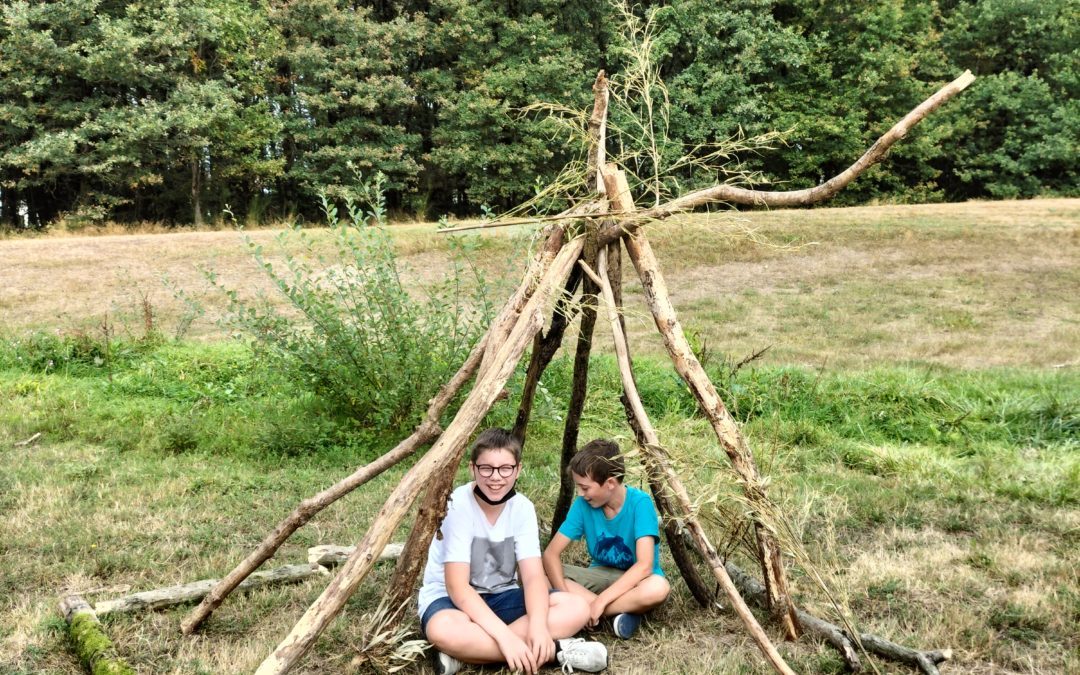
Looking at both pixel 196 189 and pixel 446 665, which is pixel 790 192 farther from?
pixel 196 189

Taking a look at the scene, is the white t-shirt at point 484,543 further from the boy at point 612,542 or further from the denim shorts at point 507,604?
the boy at point 612,542

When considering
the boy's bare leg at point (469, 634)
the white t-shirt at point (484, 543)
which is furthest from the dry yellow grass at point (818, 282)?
the boy's bare leg at point (469, 634)

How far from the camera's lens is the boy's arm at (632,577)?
3.94 meters

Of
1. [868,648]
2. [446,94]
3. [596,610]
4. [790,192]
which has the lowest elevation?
[868,648]

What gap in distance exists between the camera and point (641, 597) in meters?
3.97

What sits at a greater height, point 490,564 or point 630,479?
point 630,479

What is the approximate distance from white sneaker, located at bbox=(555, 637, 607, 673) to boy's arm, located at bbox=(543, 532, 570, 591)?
14.0 inches

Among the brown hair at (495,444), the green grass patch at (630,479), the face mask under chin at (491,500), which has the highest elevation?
the brown hair at (495,444)

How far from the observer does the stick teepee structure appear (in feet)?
11.4

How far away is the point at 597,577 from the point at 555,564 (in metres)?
0.30

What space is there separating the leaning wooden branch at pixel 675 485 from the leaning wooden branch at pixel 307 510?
812 mm

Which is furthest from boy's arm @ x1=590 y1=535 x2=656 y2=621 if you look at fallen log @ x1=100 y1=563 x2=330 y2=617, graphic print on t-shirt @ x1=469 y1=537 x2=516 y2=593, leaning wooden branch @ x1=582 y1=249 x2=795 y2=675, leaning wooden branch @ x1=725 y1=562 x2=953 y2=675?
fallen log @ x1=100 y1=563 x2=330 y2=617

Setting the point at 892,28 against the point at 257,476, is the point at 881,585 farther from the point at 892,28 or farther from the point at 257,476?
the point at 892,28

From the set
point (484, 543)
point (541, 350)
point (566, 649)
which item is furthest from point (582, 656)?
point (541, 350)
